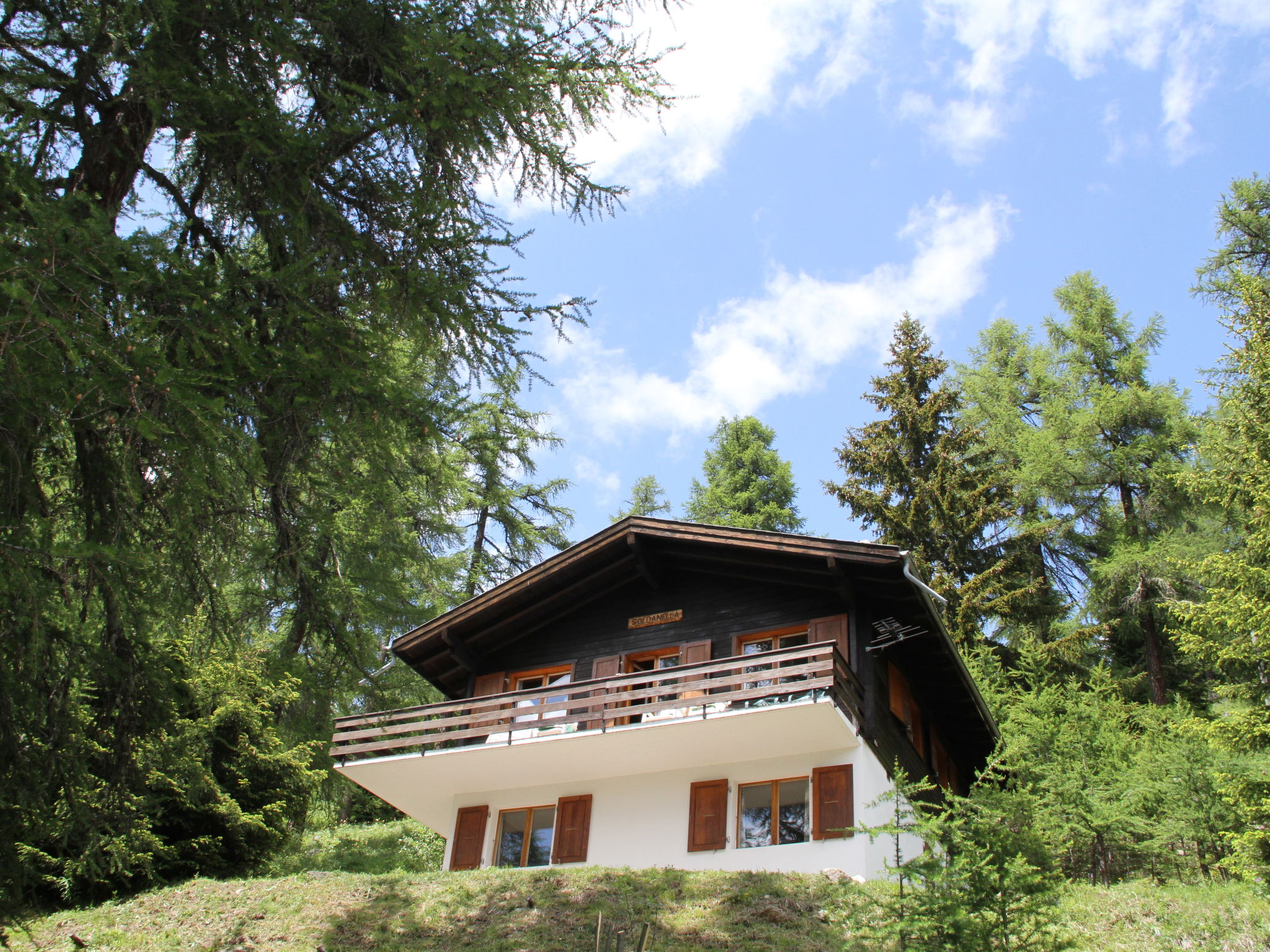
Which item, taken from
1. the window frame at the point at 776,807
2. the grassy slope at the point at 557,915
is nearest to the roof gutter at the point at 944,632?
the window frame at the point at 776,807

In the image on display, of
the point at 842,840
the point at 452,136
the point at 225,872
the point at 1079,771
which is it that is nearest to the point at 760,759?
the point at 842,840

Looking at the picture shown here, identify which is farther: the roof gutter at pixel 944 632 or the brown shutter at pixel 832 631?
the brown shutter at pixel 832 631

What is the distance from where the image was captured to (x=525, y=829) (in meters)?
16.7

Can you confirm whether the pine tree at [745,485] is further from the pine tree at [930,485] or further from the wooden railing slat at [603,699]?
the wooden railing slat at [603,699]

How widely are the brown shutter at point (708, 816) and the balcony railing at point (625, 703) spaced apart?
3.90 ft

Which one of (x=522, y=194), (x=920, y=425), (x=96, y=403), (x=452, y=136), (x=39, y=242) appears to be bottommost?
(x=96, y=403)

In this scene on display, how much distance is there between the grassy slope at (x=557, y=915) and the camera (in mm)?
11117

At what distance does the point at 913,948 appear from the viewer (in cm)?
741

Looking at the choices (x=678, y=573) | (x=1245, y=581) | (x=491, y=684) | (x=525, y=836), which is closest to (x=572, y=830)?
(x=525, y=836)

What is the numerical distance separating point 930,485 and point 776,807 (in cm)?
1468

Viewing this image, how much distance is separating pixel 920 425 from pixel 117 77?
81.3ft

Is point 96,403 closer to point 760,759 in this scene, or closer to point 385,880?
point 385,880

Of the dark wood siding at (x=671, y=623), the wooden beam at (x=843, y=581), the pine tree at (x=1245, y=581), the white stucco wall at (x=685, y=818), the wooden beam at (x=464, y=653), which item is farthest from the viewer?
the wooden beam at (x=464, y=653)

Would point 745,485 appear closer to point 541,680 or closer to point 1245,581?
point 541,680
